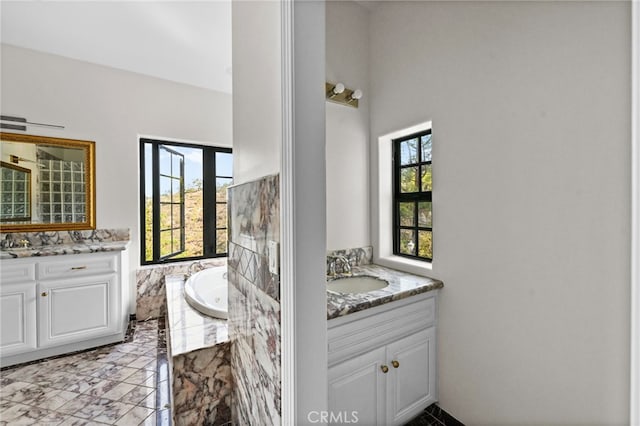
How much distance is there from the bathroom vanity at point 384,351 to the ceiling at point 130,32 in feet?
7.58

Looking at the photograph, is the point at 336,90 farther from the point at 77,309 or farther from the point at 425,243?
the point at 77,309

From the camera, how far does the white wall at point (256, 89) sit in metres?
1.02

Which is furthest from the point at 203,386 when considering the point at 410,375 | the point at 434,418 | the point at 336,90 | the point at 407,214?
the point at 336,90

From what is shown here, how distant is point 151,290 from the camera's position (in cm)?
316

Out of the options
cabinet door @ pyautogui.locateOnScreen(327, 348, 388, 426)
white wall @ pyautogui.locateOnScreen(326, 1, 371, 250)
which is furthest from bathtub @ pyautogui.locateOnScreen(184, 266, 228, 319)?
cabinet door @ pyautogui.locateOnScreen(327, 348, 388, 426)

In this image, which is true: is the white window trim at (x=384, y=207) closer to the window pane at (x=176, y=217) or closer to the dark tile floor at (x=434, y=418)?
the dark tile floor at (x=434, y=418)

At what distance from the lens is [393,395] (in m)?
1.54

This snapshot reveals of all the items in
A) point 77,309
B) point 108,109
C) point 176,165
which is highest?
point 108,109

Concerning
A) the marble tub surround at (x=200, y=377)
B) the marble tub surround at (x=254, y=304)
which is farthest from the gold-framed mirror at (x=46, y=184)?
the marble tub surround at (x=254, y=304)

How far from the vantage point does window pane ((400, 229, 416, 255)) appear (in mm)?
2150

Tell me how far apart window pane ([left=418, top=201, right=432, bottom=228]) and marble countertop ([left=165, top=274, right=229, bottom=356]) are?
1542 millimetres

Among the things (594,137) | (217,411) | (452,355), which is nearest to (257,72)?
(594,137)

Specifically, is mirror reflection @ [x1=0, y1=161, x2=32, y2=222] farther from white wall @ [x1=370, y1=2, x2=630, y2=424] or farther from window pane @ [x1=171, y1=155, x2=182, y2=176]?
white wall @ [x1=370, y1=2, x2=630, y2=424]

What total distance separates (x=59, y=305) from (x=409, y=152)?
3.17m
